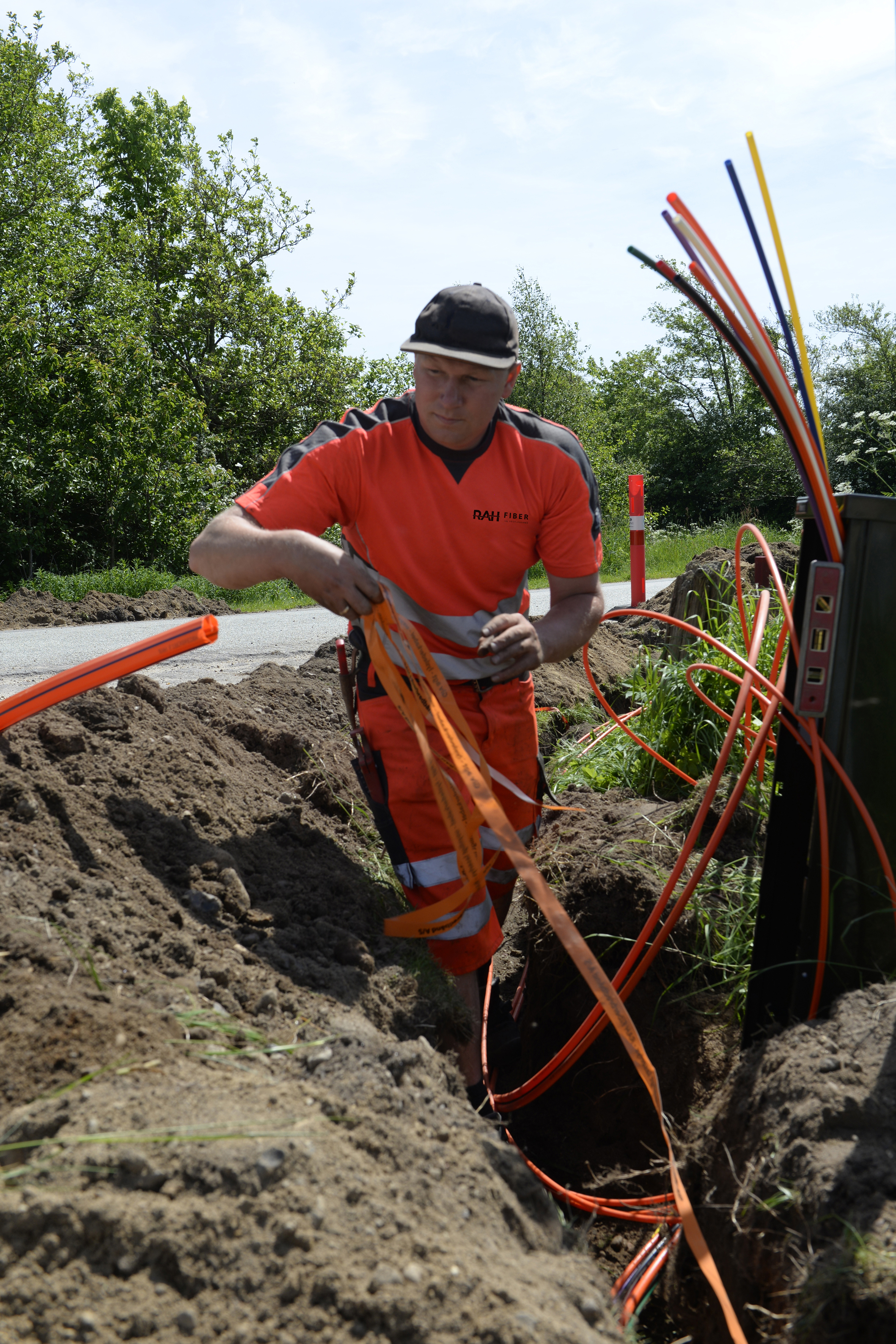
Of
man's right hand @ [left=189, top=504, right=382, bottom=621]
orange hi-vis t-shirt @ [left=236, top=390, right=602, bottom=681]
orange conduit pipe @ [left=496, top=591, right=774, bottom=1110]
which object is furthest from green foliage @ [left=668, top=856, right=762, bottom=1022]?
man's right hand @ [left=189, top=504, right=382, bottom=621]

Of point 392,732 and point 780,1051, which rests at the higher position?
point 392,732

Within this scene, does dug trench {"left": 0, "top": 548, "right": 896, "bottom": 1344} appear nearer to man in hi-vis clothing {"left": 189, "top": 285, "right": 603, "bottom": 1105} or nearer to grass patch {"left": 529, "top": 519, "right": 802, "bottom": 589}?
man in hi-vis clothing {"left": 189, "top": 285, "right": 603, "bottom": 1105}

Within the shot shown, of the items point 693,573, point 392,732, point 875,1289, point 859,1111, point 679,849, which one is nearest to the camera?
point 875,1289

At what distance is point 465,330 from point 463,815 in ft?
4.38

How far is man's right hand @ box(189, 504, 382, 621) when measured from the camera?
2492 mm

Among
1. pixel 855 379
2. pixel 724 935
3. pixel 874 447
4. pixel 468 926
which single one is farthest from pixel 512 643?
pixel 855 379

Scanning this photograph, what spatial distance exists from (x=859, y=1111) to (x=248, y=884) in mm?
1531

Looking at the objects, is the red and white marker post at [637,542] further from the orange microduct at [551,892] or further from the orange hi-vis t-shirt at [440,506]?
the orange microduct at [551,892]

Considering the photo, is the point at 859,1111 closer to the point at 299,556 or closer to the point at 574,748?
the point at 299,556

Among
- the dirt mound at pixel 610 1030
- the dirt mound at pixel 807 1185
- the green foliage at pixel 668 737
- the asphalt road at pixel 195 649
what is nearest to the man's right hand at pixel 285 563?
the dirt mound at pixel 610 1030

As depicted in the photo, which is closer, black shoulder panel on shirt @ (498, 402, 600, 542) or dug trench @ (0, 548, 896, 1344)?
dug trench @ (0, 548, 896, 1344)

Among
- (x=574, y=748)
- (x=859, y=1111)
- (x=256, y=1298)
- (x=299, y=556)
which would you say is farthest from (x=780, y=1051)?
(x=574, y=748)

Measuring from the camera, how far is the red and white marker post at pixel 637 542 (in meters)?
9.43

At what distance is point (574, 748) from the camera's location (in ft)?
15.6
